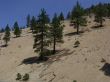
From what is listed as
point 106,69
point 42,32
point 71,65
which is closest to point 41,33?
point 42,32

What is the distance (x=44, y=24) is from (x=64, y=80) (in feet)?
72.9

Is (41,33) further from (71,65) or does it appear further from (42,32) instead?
(71,65)

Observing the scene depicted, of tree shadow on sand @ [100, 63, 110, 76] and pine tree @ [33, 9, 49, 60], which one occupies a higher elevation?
pine tree @ [33, 9, 49, 60]

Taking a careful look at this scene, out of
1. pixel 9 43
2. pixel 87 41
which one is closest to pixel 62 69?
pixel 87 41

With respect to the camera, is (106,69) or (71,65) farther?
(71,65)

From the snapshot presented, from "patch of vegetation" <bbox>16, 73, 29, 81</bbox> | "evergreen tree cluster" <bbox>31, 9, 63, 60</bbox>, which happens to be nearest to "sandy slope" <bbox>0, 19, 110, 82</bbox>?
"patch of vegetation" <bbox>16, 73, 29, 81</bbox>

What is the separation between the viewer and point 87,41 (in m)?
76.6

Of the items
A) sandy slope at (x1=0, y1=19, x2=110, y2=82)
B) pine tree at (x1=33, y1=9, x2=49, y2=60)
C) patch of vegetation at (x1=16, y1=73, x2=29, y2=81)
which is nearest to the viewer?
sandy slope at (x1=0, y1=19, x2=110, y2=82)

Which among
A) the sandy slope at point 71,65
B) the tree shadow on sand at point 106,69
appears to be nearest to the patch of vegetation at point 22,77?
the sandy slope at point 71,65

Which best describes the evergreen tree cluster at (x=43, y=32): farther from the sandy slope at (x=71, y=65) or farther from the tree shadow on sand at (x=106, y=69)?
the tree shadow on sand at (x=106, y=69)

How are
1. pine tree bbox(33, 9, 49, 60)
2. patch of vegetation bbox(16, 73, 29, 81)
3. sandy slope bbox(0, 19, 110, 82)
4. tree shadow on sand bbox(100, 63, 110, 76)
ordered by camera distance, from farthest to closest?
pine tree bbox(33, 9, 49, 60)
patch of vegetation bbox(16, 73, 29, 81)
sandy slope bbox(0, 19, 110, 82)
tree shadow on sand bbox(100, 63, 110, 76)

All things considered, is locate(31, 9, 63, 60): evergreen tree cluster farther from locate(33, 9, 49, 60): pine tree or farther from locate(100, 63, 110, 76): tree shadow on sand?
locate(100, 63, 110, 76): tree shadow on sand

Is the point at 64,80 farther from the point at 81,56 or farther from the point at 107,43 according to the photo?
the point at 107,43

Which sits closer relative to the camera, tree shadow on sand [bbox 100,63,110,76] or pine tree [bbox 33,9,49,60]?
tree shadow on sand [bbox 100,63,110,76]
